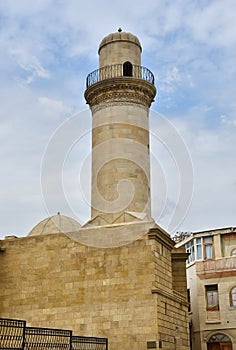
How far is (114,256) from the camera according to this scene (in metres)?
17.3

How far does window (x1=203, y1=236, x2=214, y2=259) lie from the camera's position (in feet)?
87.9

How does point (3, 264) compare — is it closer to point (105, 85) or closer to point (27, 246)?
point (27, 246)

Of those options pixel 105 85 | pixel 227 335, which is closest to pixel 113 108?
pixel 105 85

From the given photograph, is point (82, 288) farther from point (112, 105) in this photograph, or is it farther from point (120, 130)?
point (112, 105)

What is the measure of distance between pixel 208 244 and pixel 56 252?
1144 cm

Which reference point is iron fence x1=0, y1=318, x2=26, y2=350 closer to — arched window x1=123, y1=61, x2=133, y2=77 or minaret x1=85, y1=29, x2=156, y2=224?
minaret x1=85, y1=29, x2=156, y2=224

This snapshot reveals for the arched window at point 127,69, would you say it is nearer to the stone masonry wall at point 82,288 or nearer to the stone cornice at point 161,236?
the stone cornice at point 161,236

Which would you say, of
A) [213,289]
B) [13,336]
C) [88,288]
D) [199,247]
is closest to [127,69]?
[88,288]

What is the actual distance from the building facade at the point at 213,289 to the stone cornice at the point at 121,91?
9174 millimetres

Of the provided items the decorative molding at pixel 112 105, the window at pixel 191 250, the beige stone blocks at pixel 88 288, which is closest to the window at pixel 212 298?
the window at pixel 191 250

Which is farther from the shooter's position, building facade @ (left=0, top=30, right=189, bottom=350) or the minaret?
the minaret

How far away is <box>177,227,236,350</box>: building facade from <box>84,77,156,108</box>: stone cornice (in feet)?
30.1

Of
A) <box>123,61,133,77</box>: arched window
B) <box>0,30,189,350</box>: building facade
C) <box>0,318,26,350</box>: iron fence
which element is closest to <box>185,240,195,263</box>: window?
<box>0,30,189,350</box>: building facade

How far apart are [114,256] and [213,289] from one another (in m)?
10.6
